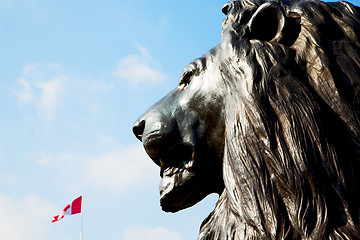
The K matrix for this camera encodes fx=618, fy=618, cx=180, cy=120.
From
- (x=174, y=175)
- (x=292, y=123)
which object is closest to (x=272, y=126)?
(x=292, y=123)

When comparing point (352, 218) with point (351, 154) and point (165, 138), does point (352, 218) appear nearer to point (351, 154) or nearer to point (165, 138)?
point (351, 154)

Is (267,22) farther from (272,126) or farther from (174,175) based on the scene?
(174,175)

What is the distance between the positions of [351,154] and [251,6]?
3.29 feet

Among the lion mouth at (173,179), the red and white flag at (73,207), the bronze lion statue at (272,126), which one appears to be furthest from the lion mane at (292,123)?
the red and white flag at (73,207)

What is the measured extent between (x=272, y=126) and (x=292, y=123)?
10 cm

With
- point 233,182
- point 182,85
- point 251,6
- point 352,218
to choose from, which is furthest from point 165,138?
point 352,218

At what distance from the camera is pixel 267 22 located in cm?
327

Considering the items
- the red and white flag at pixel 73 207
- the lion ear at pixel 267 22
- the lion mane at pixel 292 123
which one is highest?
the red and white flag at pixel 73 207

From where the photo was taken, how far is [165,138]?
3.44 metres

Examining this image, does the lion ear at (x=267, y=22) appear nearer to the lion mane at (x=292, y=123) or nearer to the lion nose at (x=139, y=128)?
the lion mane at (x=292, y=123)

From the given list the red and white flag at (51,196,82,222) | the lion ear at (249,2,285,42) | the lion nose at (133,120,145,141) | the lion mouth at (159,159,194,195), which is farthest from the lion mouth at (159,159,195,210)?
the red and white flag at (51,196,82,222)

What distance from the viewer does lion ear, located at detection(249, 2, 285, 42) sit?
3.21 meters

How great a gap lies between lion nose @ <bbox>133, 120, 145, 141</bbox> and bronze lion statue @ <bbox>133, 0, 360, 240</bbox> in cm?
6

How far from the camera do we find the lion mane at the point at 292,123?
2762mm
